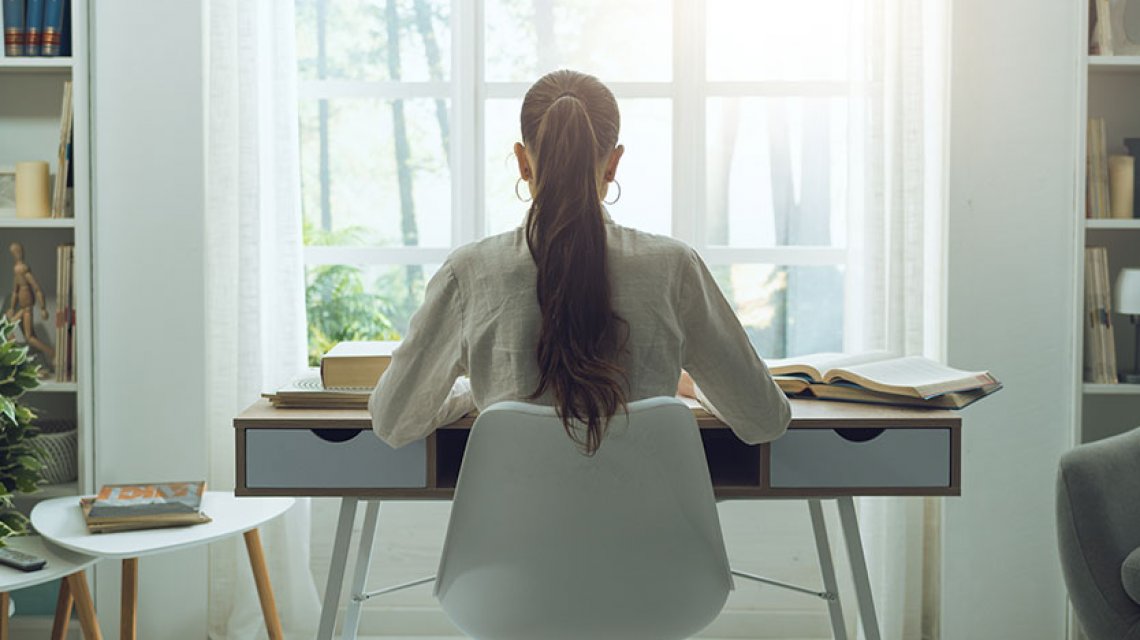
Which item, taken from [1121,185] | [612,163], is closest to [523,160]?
[612,163]

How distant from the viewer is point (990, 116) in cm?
279

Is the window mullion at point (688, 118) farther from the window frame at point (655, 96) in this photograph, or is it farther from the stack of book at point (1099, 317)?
the stack of book at point (1099, 317)

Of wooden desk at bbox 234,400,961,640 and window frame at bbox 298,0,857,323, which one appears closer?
wooden desk at bbox 234,400,961,640

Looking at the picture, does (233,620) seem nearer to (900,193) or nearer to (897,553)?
(897,553)

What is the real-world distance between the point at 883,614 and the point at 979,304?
82 cm

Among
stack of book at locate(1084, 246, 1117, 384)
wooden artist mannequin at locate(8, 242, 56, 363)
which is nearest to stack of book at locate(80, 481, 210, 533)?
wooden artist mannequin at locate(8, 242, 56, 363)

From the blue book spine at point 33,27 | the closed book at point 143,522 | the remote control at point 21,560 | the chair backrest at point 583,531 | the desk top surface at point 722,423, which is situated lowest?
the remote control at point 21,560

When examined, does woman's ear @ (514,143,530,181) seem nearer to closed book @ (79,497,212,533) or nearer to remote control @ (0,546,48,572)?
closed book @ (79,497,212,533)

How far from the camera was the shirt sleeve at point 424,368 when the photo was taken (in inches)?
64.5

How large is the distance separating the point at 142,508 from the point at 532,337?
1.28 meters

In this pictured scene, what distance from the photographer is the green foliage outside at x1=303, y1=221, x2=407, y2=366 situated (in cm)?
321

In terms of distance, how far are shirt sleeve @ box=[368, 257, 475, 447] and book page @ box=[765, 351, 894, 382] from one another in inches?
27.0

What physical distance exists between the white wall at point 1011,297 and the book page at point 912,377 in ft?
2.65

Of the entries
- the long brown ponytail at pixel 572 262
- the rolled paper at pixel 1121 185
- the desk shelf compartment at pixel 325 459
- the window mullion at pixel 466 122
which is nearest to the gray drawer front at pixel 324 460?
the desk shelf compartment at pixel 325 459
